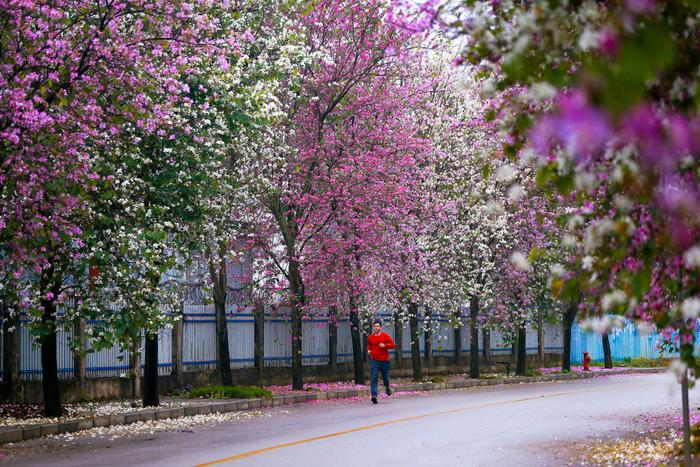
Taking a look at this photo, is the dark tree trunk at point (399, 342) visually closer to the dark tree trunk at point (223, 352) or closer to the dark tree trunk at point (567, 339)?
the dark tree trunk at point (567, 339)

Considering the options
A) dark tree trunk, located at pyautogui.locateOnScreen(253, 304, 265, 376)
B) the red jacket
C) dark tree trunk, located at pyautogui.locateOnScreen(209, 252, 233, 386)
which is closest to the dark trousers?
the red jacket

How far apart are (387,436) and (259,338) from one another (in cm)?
1311

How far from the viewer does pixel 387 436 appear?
1484 centimetres

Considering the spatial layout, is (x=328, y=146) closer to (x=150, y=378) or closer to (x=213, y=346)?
(x=213, y=346)

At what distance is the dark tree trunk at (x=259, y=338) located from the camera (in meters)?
27.5

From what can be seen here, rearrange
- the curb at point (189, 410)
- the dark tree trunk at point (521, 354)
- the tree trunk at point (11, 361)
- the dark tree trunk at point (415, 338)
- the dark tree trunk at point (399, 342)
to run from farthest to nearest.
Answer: the dark tree trunk at point (521, 354)
the dark tree trunk at point (399, 342)
the dark tree trunk at point (415, 338)
the tree trunk at point (11, 361)
the curb at point (189, 410)

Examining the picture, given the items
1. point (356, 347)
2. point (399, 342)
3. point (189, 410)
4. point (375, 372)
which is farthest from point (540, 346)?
point (189, 410)

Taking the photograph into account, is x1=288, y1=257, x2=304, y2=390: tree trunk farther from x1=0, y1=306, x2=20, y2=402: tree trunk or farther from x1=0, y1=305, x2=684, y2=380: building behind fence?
x1=0, y1=306, x2=20, y2=402: tree trunk

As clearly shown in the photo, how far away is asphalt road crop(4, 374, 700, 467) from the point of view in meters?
12.4

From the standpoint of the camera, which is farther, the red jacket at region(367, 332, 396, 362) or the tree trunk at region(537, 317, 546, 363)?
the tree trunk at region(537, 317, 546, 363)

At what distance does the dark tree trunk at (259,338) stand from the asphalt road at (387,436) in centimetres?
549

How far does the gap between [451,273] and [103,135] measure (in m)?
18.8

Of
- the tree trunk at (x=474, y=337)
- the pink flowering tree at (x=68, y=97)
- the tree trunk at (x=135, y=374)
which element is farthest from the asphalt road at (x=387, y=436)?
the tree trunk at (x=474, y=337)

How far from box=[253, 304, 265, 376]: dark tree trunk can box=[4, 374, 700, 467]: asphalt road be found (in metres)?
5.49
